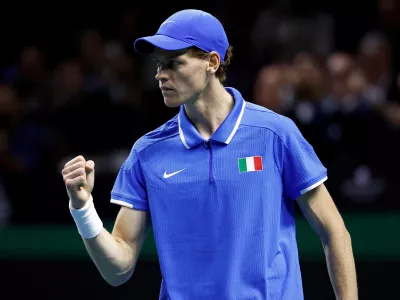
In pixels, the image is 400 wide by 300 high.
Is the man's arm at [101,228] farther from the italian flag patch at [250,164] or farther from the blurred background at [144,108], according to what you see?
the blurred background at [144,108]

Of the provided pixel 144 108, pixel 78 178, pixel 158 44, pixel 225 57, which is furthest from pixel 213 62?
pixel 144 108

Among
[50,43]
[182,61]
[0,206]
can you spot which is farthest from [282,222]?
[50,43]

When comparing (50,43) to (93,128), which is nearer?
(93,128)

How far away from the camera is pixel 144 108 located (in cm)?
807

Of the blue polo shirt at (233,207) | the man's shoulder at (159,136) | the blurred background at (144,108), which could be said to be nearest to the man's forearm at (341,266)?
the blue polo shirt at (233,207)

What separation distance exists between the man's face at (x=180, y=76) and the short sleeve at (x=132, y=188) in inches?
13.8

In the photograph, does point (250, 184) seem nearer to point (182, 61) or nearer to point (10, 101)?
point (182, 61)

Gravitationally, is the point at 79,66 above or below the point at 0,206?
above

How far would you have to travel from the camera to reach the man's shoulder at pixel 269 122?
389 centimetres

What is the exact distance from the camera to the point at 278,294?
150 inches

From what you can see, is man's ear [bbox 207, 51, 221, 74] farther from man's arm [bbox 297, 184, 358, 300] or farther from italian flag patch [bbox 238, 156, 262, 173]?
man's arm [bbox 297, 184, 358, 300]

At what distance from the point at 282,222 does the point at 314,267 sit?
2153mm

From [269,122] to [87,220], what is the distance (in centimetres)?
86

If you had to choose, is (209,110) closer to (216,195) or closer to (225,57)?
A: (225,57)
